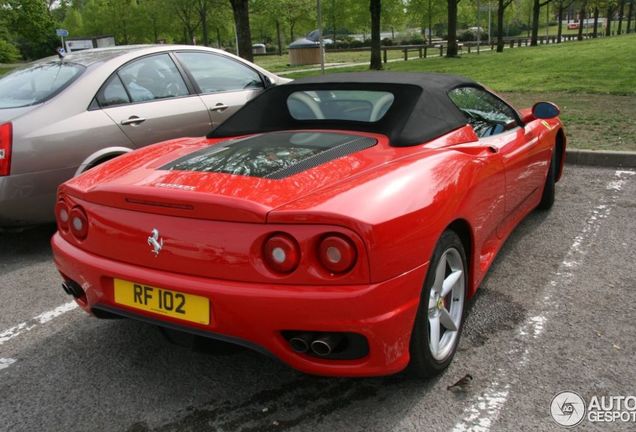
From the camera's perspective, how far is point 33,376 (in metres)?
2.79

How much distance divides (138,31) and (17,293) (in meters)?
48.2

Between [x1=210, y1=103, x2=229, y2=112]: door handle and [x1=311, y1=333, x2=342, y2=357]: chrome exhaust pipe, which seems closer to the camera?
[x1=311, y1=333, x2=342, y2=357]: chrome exhaust pipe

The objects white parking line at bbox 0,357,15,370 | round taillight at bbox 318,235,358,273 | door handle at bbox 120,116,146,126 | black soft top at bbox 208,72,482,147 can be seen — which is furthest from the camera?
door handle at bbox 120,116,146,126

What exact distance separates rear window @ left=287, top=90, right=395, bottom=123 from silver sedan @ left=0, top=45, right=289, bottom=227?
185 centimetres

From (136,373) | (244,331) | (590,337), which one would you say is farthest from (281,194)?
(590,337)

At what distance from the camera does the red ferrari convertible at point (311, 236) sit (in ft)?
6.89

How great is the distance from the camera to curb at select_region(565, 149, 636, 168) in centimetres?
642

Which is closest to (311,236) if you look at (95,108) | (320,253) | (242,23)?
(320,253)

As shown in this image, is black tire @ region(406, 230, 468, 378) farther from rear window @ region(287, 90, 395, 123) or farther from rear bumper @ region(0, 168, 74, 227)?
rear bumper @ region(0, 168, 74, 227)

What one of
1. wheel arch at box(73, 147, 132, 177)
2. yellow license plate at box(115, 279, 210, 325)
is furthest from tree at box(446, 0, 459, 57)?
yellow license plate at box(115, 279, 210, 325)

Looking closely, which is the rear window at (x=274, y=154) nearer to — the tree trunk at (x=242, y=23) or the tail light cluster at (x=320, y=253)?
the tail light cluster at (x=320, y=253)

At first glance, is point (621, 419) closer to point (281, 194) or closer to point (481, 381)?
point (481, 381)

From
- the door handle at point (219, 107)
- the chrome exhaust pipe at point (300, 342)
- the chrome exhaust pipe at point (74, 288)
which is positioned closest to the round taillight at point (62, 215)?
the chrome exhaust pipe at point (74, 288)

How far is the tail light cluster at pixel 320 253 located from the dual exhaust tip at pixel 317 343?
24 centimetres
